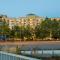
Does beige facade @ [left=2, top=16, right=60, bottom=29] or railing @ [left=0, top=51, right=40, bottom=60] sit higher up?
beige facade @ [left=2, top=16, right=60, bottom=29]

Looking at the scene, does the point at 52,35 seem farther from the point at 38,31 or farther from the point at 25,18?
the point at 25,18

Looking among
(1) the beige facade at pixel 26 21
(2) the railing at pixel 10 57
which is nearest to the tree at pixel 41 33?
(1) the beige facade at pixel 26 21

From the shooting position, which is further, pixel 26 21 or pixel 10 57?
pixel 26 21

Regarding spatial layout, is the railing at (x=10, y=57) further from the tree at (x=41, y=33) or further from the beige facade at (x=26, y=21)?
the beige facade at (x=26, y=21)

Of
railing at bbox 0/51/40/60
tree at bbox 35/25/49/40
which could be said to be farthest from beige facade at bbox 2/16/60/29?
railing at bbox 0/51/40/60

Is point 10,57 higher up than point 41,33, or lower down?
lower down

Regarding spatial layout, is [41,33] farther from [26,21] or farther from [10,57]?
[10,57]

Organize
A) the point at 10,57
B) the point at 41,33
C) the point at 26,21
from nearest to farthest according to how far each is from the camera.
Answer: the point at 10,57
the point at 41,33
the point at 26,21

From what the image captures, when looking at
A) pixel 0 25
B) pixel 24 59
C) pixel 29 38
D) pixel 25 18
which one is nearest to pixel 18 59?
pixel 24 59

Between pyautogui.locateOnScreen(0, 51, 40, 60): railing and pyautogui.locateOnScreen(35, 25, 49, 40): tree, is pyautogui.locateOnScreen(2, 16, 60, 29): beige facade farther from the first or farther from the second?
pyautogui.locateOnScreen(0, 51, 40, 60): railing

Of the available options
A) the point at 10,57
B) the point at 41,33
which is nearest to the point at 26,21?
the point at 41,33

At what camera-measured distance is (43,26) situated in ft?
202

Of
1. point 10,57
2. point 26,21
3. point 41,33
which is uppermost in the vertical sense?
point 26,21

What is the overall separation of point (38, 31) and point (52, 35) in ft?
10.3
